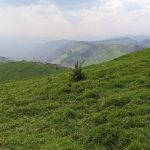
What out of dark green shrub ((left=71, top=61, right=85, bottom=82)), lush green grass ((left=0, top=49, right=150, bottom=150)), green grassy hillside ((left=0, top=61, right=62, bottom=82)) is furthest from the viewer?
green grassy hillside ((left=0, top=61, right=62, bottom=82))

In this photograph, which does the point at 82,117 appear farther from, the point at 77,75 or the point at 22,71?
the point at 22,71

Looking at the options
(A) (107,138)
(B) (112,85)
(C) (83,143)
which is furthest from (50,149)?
(B) (112,85)

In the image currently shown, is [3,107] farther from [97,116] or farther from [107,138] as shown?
[107,138]

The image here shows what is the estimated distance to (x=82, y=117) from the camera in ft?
77.4

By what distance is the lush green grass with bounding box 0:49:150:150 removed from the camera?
18.3 metres

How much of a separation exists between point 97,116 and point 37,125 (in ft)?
13.6

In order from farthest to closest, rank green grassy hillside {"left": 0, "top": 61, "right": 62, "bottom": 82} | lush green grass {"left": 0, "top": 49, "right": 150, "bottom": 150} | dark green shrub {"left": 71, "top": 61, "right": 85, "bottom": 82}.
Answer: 1. green grassy hillside {"left": 0, "top": 61, "right": 62, "bottom": 82}
2. dark green shrub {"left": 71, "top": 61, "right": 85, "bottom": 82}
3. lush green grass {"left": 0, "top": 49, "right": 150, "bottom": 150}

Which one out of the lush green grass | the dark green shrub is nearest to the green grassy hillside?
the dark green shrub

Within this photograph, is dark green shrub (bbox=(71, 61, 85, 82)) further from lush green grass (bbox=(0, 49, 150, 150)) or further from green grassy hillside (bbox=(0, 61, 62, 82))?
green grassy hillside (bbox=(0, 61, 62, 82))

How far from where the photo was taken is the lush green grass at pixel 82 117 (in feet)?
60.1

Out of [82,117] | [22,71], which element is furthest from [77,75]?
[22,71]

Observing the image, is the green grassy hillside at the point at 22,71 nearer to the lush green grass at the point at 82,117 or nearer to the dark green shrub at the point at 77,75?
the dark green shrub at the point at 77,75

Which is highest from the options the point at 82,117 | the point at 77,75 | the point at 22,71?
the point at 77,75

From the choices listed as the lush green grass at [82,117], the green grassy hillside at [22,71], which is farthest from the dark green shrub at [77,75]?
the green grassy hillside at [22,71]
